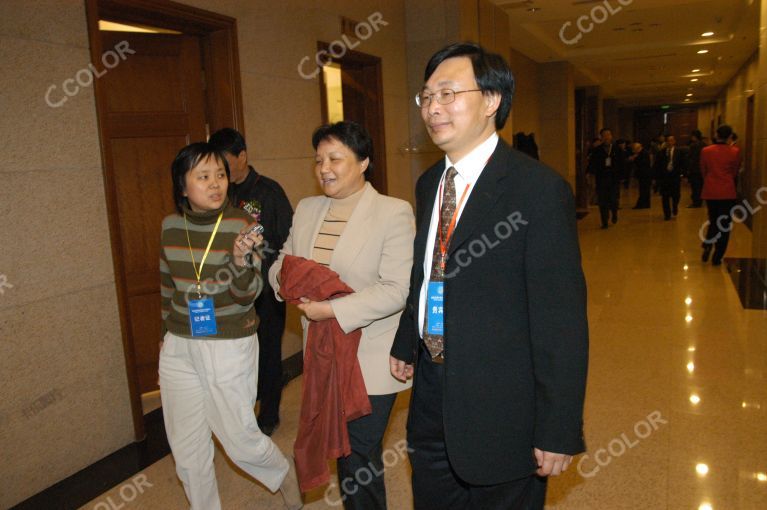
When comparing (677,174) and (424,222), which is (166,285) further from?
(677,174)

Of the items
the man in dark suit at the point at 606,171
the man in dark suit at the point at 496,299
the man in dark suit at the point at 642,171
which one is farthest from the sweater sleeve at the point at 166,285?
the man in dark suit at the point at 642,171

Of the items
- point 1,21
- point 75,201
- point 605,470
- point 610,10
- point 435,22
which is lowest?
point 605,470

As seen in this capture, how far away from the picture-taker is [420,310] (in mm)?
1831

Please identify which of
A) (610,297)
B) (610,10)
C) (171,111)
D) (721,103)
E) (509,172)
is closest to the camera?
(509,172)

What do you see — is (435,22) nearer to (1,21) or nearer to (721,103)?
(1,21)

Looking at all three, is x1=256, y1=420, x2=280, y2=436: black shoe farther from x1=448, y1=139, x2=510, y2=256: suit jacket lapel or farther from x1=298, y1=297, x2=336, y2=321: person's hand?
x1=448, y1=139, x2=510, y2=256: suit jacket lapel

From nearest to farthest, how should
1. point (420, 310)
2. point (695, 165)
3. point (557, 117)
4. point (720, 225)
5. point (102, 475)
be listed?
point (420, 310) → point (102, 475) → point (720, 225) → point (557, 117) → point (695, 165)

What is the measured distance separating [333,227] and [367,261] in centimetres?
22

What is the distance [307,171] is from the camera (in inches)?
196

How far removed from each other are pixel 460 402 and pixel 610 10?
9.21m

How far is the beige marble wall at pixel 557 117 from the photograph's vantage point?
14.1 meters

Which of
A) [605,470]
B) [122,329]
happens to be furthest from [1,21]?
[605,470]

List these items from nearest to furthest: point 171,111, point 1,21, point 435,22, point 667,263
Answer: point 1,21
point 171,111
point 435,22
point 667,263

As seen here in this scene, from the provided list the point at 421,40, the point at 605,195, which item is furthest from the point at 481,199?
the point at 605,195
